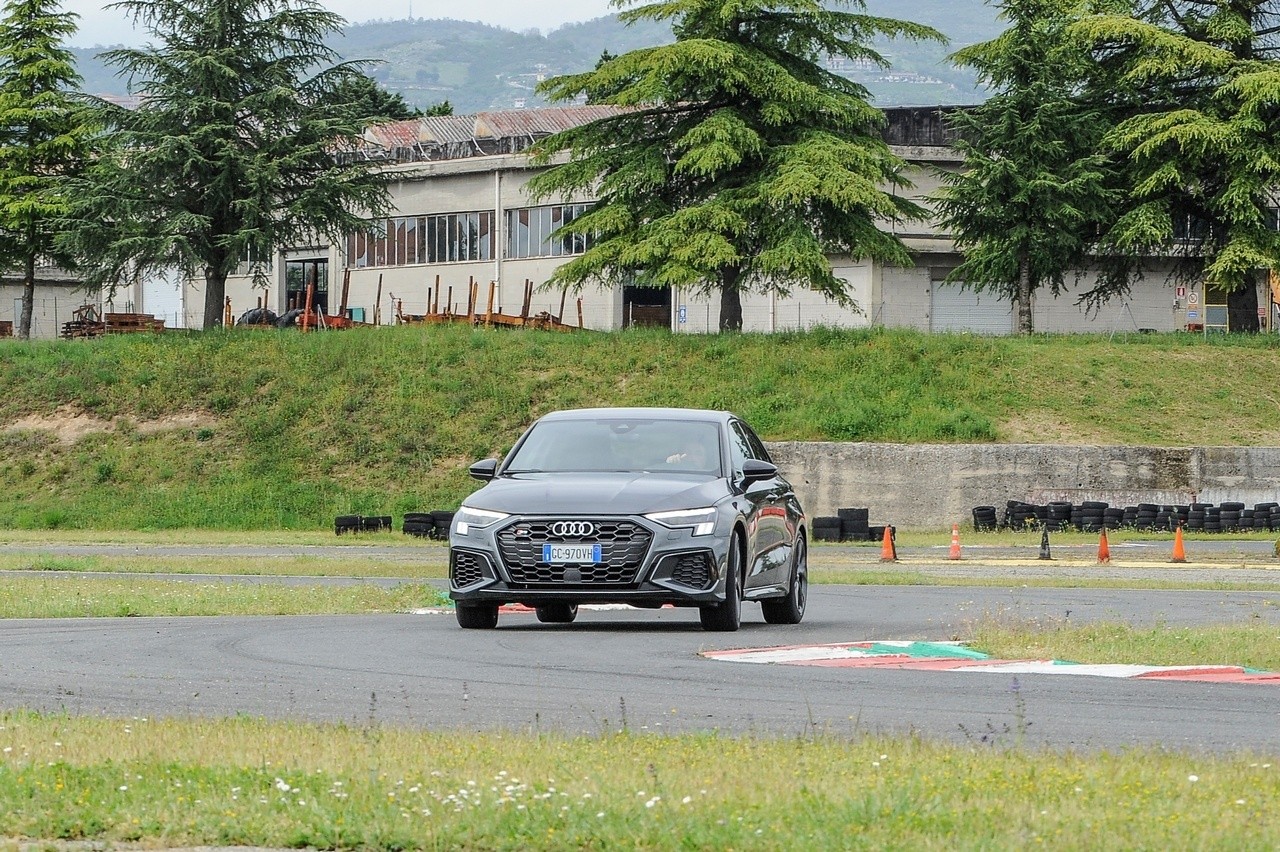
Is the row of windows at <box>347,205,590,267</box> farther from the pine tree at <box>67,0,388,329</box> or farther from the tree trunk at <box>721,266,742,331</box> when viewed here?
the tree trunk at <box>721,266,742,331</box>

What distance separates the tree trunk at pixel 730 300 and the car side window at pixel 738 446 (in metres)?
35.5

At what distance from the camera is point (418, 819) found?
254 inches

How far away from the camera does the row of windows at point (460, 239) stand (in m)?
74.2

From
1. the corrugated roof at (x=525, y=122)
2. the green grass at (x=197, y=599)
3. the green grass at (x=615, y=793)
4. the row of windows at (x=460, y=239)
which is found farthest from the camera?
the corrugated roof at (x=525, y=122)

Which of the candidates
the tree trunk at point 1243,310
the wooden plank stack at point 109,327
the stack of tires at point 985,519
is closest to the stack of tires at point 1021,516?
the stack of tires at point 985,519

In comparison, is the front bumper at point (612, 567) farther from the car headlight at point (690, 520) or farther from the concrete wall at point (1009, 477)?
the concrete wall at point (1009, 477)

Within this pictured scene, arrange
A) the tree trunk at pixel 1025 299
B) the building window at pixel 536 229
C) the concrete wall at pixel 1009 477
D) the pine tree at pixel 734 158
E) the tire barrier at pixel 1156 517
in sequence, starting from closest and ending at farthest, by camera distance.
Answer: the tire barrier at pixel 1156 517 < the concrete wall at pixel 1009 477 < the pine tree at pixel 734 158 < the tree trunk at pixel 1025 299 < the building window at pixel 536 229

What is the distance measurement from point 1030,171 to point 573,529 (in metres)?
42.4

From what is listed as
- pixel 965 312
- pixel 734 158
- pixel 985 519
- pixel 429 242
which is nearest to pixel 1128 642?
pixel 985 519

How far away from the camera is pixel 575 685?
37.0 feet

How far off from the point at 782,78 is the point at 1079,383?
11.7 meters

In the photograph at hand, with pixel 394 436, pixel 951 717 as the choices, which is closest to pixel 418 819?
pixel 951 717

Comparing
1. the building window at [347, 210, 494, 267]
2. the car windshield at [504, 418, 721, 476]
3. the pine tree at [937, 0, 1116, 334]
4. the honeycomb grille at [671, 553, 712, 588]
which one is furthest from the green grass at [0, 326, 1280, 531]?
the honeycomb grille at [671, 553, 712, 588]

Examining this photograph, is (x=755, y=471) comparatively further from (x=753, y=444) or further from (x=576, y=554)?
(x=576, y=554)
